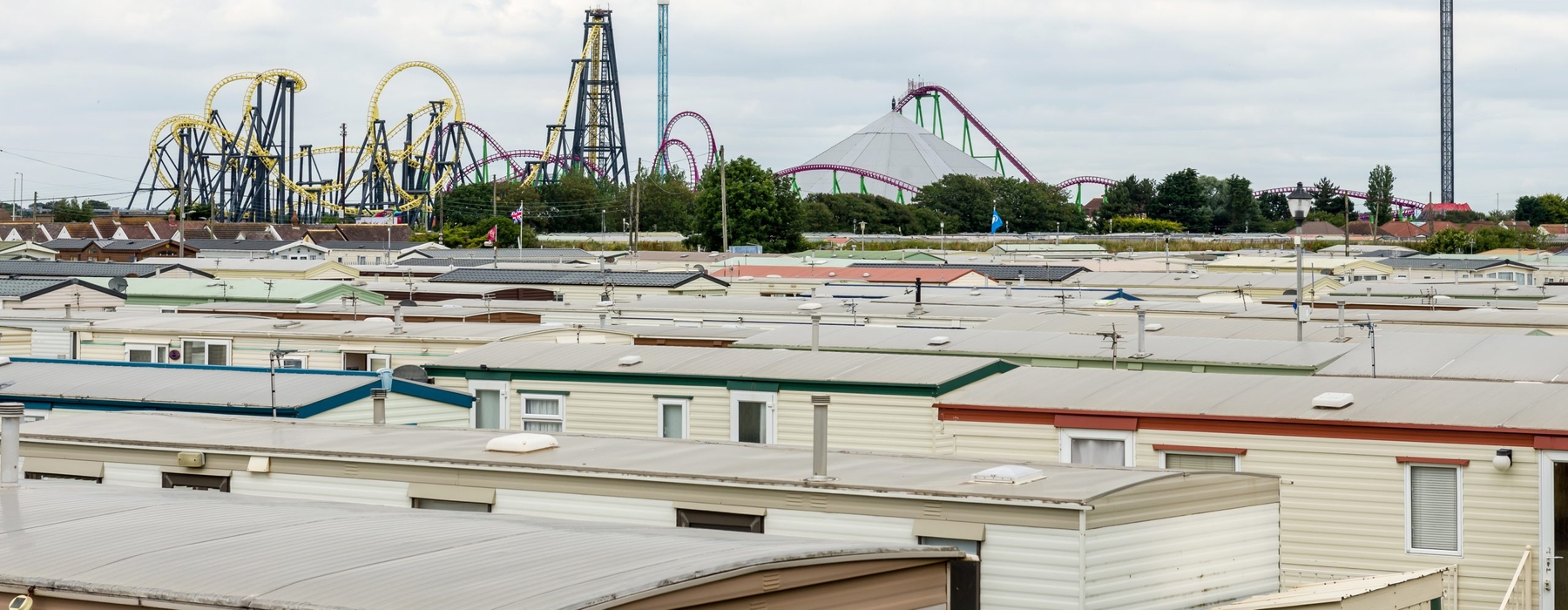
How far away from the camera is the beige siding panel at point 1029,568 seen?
11.9 metres

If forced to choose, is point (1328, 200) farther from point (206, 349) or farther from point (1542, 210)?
point (206, 349)

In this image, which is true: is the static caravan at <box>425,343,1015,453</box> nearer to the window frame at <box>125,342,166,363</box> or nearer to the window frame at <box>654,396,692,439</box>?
the window frame at <box>654,396,692,439</box>

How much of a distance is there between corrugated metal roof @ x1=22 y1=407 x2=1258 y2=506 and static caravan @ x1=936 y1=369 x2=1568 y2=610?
8.33 feet

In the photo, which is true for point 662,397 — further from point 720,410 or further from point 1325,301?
point 1325,301

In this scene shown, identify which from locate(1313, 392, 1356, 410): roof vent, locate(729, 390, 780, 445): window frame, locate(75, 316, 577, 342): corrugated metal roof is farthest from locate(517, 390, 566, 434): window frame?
locate(1313, 392, 1356, 410): roof vent

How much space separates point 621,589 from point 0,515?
5.31 metres

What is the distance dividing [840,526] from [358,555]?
4.51 metres

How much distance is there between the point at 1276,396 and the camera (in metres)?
16.9

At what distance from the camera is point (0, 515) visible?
35.2ft

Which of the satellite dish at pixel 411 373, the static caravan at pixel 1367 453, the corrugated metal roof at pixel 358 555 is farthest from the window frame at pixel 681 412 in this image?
the corrugated metal roof at pixel 358 555

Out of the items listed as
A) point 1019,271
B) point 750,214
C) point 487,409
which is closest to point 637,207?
point 750,214

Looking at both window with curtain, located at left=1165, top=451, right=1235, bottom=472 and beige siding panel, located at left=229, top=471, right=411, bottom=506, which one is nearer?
beige siding panel, located at left=229, top=471, right=411, bottom=506

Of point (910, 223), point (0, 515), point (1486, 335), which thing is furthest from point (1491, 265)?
point (910, 223)

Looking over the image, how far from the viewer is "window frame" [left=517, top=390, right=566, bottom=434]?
21.4m
